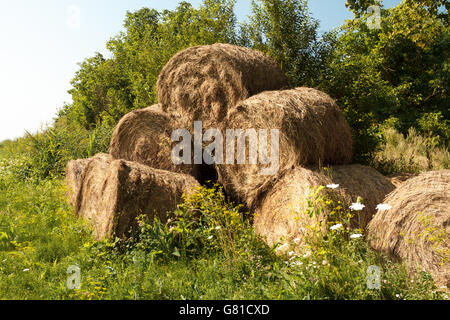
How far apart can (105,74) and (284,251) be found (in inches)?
644

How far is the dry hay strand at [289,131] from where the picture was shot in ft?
17.0

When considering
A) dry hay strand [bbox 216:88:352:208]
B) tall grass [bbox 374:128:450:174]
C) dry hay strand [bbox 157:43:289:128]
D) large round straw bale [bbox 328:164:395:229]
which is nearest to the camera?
large round straw bale [bbox 328:164:395:229]

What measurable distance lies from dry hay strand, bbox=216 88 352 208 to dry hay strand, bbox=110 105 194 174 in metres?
1.16

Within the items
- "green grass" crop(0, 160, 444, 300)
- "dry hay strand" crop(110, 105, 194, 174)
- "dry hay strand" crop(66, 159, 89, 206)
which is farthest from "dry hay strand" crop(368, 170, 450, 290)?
"dry hay strand" crop(66, 159, 89, 206)

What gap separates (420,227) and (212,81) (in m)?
4.08

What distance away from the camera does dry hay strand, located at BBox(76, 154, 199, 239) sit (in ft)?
15.9

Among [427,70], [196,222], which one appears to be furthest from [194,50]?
[427,70]

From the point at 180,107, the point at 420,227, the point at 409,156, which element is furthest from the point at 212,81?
the point at 409,156

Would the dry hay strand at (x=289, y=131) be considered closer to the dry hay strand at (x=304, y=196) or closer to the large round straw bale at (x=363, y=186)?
the dry hay strand at (x=304, y=196)

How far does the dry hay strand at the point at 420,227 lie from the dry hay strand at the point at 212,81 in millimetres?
2987

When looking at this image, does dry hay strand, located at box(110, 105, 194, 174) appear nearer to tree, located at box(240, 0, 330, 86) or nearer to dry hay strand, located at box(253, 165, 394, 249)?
dry hay strand, located at box(253, 165, 394, 249)

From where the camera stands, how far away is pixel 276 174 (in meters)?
5.27

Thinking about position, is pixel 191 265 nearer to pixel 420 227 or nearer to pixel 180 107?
pixel 420 227

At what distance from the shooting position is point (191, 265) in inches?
170
